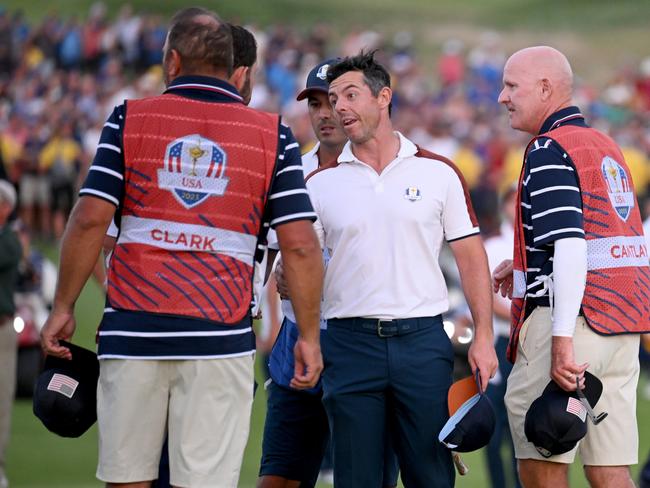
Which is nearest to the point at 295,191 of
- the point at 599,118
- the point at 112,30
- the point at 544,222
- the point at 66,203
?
the point at 544,222

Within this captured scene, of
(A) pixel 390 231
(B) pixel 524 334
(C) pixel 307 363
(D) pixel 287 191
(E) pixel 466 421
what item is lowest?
(E) pixel 466 421

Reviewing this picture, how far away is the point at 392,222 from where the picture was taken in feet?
18.2

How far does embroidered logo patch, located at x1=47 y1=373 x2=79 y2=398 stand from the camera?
16.5ft

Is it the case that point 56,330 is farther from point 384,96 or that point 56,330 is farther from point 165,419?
→ point 384,96

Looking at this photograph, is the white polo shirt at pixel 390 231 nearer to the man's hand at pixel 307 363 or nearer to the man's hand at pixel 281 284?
the man's hand at pixel 281 284

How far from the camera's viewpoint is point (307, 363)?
5023mm

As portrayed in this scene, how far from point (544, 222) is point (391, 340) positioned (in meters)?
0.84

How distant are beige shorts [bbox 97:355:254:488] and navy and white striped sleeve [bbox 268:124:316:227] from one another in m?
0.61

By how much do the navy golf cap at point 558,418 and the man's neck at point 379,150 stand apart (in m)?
1.23

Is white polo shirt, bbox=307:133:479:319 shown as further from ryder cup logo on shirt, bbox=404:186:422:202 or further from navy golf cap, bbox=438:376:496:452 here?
navy golf cap, bbox=438:376:496:452

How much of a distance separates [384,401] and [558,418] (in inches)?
31.1

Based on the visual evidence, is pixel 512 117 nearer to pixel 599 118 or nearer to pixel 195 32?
pixel 195 32

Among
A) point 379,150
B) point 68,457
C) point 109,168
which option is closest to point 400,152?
point 379,150

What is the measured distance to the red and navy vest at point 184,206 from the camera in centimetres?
487
